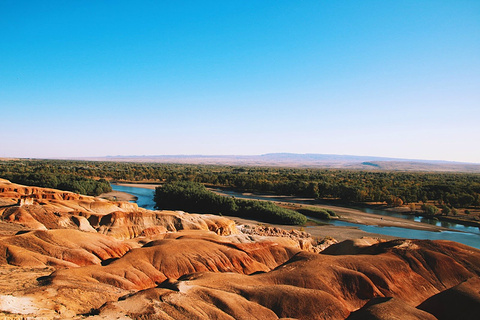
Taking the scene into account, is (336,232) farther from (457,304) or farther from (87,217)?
(87,217)

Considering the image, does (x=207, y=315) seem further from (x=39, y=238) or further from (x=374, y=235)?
(x=374, y=235)

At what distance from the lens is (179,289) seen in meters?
17.4

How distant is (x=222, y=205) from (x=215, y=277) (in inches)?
1856

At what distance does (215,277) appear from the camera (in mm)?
20641

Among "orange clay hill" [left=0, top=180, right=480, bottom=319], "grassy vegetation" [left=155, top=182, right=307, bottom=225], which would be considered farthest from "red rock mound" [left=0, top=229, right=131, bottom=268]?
"grassy vegetation" [left=155, top=182, right=307, bottom=225]

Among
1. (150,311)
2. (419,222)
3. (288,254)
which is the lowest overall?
(419,222)

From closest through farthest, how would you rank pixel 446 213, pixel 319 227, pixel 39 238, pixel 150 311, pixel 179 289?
pixel 150 311, pixel 179 289, pixel 39 238, pixel 319 227, pixel 446 213

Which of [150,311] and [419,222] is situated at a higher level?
[150,311]

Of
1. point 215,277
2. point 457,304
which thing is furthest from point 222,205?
point 457,304

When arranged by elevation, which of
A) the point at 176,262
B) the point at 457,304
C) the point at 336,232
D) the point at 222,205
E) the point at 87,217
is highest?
the point at 87,217

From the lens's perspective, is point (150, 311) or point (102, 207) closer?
point (150, 311)

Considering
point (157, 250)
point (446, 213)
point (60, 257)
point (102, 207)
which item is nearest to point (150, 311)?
point (157, 250)

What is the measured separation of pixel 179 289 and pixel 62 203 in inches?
1279

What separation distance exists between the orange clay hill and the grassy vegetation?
2797cm
